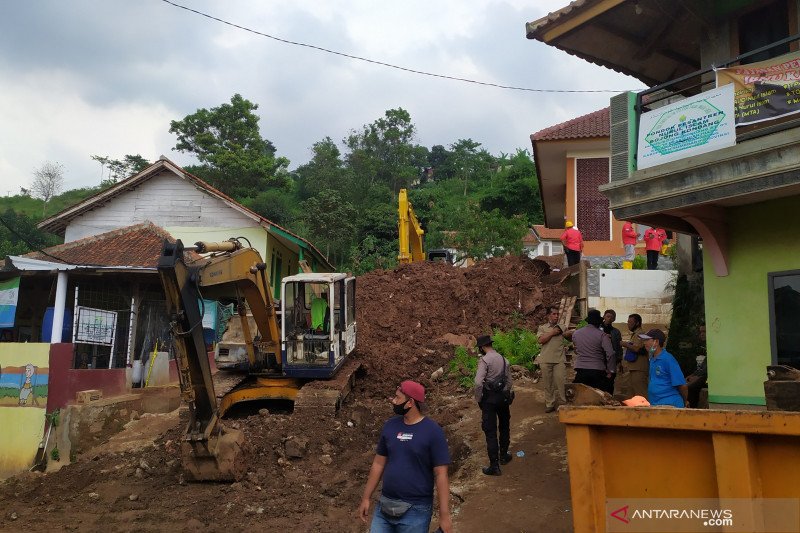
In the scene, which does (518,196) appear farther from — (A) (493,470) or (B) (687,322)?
(A) (493,470)

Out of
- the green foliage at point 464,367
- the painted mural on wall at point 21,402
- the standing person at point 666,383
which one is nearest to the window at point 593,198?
the green foliage at point 464,367

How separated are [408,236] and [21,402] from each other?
1472 cm

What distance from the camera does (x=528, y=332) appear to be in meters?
16.3

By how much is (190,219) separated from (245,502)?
1528cm

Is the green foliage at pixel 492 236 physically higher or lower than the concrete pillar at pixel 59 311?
higher

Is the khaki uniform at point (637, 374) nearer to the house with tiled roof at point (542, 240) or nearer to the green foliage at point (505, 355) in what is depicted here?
the green foliage at point (505, 355)

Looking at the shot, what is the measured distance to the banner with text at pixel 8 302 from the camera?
14.3m

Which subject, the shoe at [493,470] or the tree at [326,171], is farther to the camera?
the tree at [326,171]

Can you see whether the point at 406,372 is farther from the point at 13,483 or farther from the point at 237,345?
the point at 13,483

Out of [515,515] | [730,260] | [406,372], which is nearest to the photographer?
[515,515]

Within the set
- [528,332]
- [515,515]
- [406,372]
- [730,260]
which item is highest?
[730,260]

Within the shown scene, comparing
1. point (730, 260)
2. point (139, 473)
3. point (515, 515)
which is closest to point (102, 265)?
point (139, 473)

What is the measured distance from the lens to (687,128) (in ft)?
25.7

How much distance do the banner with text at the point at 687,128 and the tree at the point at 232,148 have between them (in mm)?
35092
